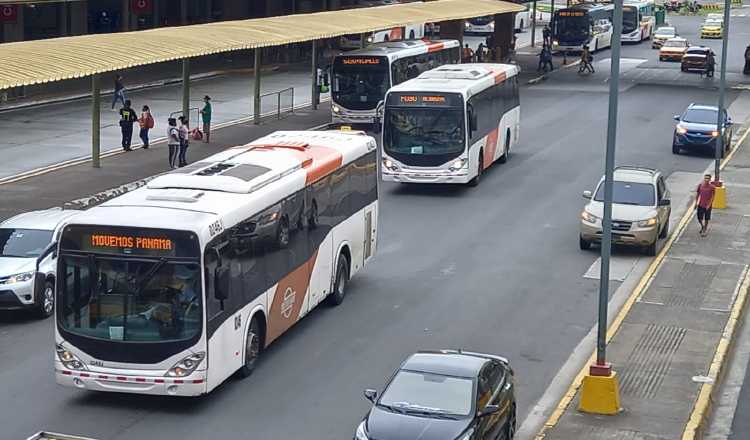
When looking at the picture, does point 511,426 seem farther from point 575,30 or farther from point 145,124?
point 575,30

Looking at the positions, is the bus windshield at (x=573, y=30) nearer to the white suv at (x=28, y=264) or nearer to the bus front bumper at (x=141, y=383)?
the white suv at (x=28, y=264)

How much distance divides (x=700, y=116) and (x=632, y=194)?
54.4 ft

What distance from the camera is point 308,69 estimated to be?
74875 millimetres

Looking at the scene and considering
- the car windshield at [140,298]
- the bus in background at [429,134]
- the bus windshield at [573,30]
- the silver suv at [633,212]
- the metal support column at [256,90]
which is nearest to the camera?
the car windshield at [140,298]

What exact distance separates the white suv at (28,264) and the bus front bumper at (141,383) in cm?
529

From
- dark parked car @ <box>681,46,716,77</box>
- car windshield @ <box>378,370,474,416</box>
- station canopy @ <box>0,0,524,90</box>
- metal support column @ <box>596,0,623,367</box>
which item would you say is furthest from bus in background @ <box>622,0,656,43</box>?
car windshield @ <box>378,370,474,416</box>

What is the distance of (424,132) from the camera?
37.7 m

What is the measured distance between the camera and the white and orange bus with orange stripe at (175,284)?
19.0m

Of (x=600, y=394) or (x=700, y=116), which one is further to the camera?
(x=700, y=116)

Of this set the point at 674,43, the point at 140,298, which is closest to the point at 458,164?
the point at 140,298

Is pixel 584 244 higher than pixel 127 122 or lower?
lower

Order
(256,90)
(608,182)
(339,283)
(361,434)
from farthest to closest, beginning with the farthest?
(256,90)
(339,283)
(608,182)
(361,434)

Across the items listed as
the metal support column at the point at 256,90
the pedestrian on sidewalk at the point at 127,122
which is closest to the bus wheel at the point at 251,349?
the pedestrian on sidewalk at the point at 127,122

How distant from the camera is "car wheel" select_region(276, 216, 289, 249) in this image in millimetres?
22234
